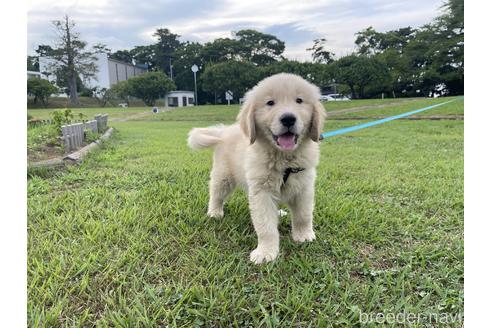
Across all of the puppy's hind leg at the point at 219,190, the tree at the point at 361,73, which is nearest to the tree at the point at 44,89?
the tree at the point at 361,73

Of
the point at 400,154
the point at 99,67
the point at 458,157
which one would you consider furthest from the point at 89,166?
the point at 99,67

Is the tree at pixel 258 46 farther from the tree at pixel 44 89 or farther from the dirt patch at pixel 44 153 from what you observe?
the tree at pixel 44 89

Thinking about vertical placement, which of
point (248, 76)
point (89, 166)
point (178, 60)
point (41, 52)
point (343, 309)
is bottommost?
point (343, 309)

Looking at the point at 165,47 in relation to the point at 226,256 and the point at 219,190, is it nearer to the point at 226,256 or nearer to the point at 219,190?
the point at 219,190

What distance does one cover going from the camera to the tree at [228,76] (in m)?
5.03

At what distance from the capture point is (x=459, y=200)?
89.0 inches

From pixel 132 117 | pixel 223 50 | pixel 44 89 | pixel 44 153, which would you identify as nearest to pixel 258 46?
pixel 223 50

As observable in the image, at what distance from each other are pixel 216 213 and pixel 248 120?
0.73 meters

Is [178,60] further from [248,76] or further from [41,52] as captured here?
[41,52]

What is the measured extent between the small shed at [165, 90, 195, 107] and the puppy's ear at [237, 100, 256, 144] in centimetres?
602

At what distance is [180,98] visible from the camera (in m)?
8.55

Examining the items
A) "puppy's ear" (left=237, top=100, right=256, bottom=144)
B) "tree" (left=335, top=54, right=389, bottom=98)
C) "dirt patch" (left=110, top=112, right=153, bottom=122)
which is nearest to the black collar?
"puppy's ear" (left=237, top=100, right=256, bottom=144)

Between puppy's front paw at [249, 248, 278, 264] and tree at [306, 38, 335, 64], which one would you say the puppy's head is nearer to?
puppy's front paw at [249, 248, 278, 264]

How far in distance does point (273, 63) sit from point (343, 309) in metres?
4.45
